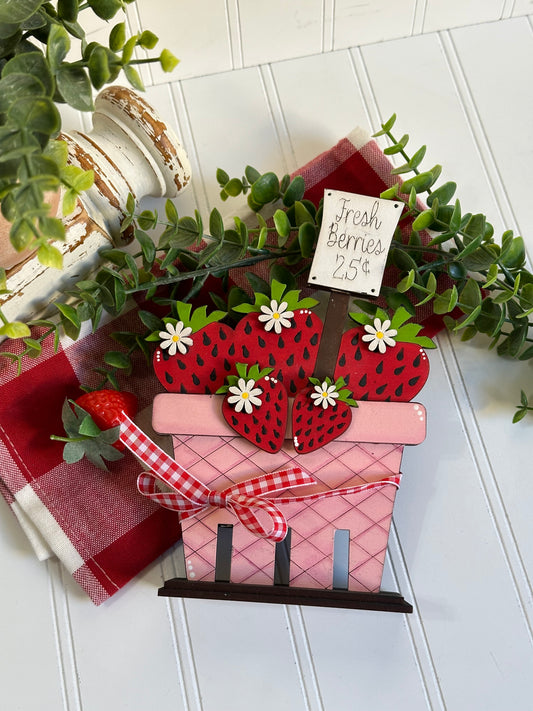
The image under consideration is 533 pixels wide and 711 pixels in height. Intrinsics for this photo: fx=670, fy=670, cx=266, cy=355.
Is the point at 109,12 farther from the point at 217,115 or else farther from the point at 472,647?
the point at 472,647

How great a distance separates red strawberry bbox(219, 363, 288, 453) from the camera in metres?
0.85

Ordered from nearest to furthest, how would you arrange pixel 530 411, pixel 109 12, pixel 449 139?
1. pixel 109 12
2. pixel 530 411
3. pixel 449 139

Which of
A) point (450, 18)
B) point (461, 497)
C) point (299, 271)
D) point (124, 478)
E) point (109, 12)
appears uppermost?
point (109, 12)

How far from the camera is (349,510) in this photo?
86 centimetres

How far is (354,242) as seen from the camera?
84 centimetres

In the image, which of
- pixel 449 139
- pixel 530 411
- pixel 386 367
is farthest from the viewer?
pixel 449 139

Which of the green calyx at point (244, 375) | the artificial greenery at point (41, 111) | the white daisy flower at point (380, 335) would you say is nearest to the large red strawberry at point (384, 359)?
the white daisy flower at point (380, 335)

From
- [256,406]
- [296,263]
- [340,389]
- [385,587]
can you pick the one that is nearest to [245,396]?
[256,406]

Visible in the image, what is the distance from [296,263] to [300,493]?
1.06ft

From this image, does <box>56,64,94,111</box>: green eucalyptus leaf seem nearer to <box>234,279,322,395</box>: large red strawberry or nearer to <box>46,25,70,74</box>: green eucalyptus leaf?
<box>46,25,70,74</box>: green eucalyptus leaf

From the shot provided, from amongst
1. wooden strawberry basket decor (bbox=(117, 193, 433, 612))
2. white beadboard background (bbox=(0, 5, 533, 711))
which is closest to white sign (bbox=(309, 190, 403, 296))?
wooden strawberry basket decor (bbox=(117, 193, 433, 612))

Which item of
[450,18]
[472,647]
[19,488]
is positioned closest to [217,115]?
[450,18]

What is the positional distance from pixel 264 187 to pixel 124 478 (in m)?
0.45

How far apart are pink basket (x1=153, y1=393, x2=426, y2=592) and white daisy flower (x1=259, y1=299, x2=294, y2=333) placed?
0.12m
